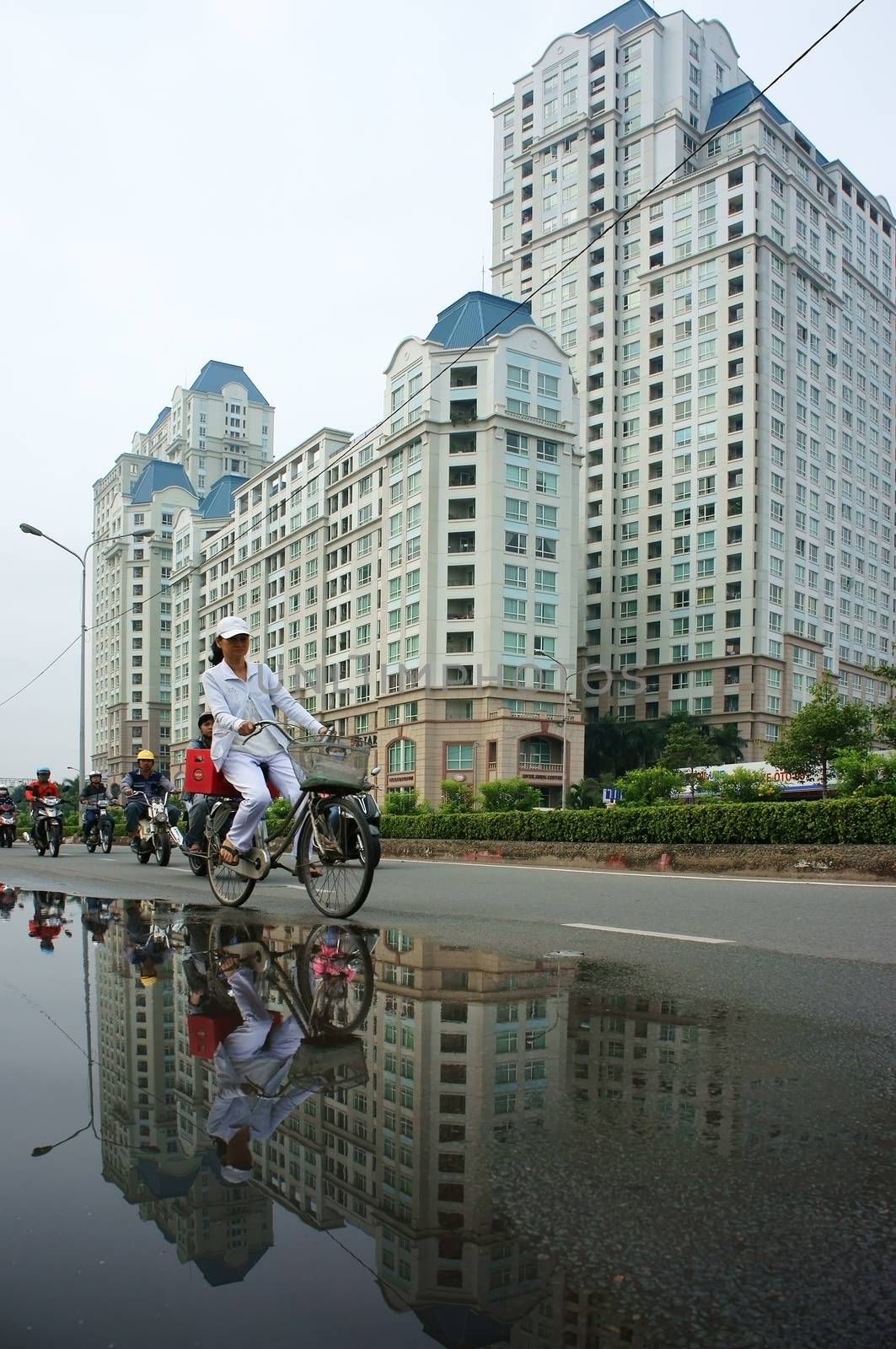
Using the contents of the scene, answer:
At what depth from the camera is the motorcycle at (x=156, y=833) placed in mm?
15703

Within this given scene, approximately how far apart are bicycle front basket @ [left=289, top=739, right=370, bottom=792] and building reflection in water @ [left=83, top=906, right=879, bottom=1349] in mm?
3044

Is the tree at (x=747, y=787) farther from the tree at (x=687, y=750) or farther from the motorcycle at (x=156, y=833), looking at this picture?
the tree at (x=687, y=750)

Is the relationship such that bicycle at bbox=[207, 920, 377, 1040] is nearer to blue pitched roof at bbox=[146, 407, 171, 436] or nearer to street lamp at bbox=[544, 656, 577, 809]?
street lamp at bbox=[544, 656, 577, 809]

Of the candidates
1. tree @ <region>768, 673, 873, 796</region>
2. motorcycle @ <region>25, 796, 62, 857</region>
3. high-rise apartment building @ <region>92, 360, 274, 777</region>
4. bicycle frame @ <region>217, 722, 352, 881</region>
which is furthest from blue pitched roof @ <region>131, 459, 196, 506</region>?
bicycle frame @ <region>217, 722, 352, 881</region>

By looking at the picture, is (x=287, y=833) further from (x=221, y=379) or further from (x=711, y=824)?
(x=221, y=379)

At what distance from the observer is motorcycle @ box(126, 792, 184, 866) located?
1570 cm

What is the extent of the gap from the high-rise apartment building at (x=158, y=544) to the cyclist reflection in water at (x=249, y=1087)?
127187mm

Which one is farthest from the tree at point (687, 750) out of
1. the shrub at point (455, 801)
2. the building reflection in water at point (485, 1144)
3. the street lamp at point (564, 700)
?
the building reflection in water at point (485, 1144)

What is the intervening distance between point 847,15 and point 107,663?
139 meters

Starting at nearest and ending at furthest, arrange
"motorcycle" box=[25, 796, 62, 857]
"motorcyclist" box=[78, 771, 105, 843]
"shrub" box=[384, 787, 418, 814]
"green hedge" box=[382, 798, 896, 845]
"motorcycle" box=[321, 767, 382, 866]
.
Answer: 1. "motorcycle" box=[321, 767, 382, 866]
2. "green hedge" box=[382, 798, 896, 845]
3. "motorcycle" box=[25, 796, 62, 857]
4. "motorcyclist" box=[78, 771, 105, 843]
5. "shrub" box=[384, 787, 418, 814]

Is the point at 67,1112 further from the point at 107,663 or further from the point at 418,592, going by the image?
the point at 107,663

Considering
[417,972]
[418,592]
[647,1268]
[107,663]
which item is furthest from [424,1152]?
[107,663]

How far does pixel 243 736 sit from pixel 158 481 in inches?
5232

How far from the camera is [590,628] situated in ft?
285
